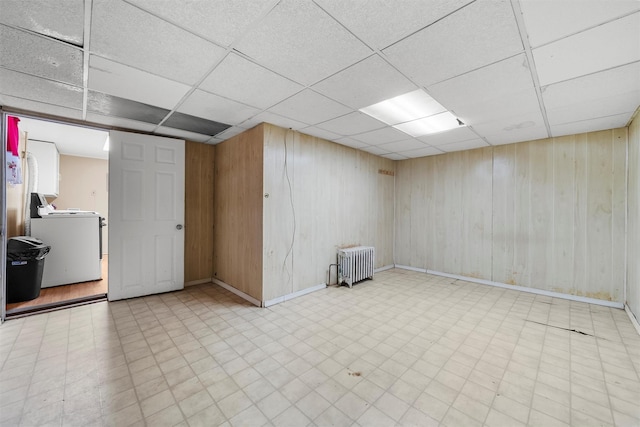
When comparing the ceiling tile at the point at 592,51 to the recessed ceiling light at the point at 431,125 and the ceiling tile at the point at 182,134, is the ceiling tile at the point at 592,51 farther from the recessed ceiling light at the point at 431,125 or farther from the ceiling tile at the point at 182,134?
the ceiling tile at the point at 182,134

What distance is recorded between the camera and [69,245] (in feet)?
14.2

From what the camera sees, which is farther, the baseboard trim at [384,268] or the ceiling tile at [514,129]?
the baseboard trim at [384,268]

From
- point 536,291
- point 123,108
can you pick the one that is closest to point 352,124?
point 123,108

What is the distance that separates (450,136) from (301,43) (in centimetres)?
327

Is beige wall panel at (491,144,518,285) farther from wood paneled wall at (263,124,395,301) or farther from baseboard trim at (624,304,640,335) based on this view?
wood paneled wall at (263,124,395,301)

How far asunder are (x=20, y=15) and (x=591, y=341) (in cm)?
561

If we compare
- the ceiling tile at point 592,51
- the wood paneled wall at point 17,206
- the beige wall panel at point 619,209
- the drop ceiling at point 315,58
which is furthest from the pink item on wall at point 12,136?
the beige wall panel at point 619,209

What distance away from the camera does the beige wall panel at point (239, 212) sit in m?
3.68

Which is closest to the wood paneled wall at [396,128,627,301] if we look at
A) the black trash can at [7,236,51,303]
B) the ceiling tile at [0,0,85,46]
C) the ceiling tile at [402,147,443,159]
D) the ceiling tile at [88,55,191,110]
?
the ceiling tile at [402,147,443,159]

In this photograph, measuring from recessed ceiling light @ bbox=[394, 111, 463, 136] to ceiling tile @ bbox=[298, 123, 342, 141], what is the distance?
1.03 metres

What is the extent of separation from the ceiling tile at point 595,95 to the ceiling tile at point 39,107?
547 centimetres

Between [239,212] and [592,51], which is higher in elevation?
[592,51]

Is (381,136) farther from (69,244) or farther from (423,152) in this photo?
(69,244)

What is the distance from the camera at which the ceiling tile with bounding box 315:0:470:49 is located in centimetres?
149
